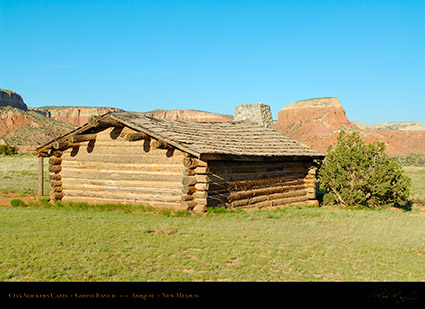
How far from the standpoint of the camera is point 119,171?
11883 millimetres

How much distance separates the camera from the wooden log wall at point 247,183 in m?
10.6

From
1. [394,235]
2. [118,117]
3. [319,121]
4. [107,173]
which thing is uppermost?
[319,121]

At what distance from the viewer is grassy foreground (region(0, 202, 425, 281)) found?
18.5 feet

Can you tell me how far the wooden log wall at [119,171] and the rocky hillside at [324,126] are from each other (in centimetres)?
8541

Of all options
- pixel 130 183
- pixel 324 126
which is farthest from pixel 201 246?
pixel 324 126

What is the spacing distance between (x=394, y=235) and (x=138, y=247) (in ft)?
21.3

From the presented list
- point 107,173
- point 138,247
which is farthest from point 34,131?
point 138,247

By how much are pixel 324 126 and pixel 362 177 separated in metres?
113

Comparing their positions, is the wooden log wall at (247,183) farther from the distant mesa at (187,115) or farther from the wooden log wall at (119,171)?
the distant mesa at (187,115)

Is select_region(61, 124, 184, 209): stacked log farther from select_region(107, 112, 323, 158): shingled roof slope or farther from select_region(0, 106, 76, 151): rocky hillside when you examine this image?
select_region(0, 106, 76, 151): rocky hillside

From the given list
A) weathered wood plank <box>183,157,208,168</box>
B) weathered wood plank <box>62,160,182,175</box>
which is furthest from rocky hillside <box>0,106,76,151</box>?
weathered wood plank <box>183,157,208,168</box>

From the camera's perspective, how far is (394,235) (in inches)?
364

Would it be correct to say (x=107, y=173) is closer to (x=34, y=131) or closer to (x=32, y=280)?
(x=32, y=280)

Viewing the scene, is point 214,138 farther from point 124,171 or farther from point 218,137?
point 124,171
